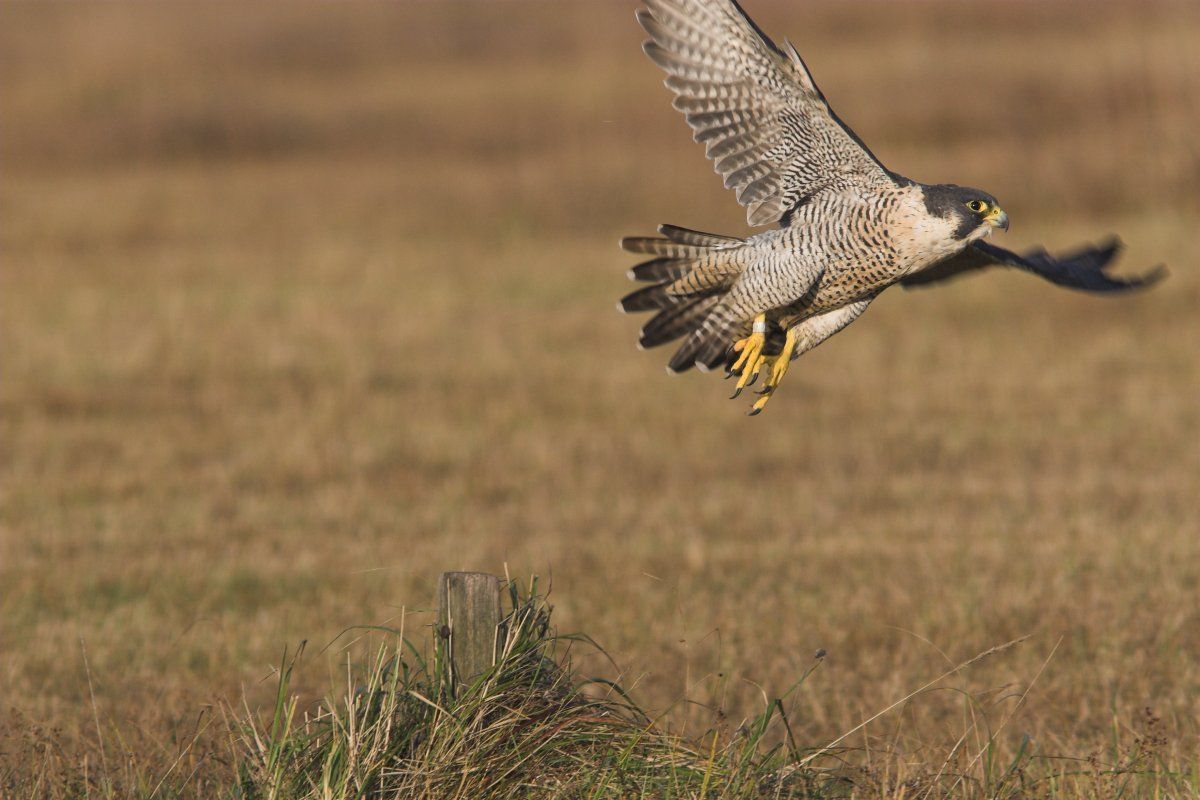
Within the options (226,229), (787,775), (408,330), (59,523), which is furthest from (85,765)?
(226,229)

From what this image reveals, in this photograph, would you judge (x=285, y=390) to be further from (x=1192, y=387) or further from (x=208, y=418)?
(x=1192, y=387)

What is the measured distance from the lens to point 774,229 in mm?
5539

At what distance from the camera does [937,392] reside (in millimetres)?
14492

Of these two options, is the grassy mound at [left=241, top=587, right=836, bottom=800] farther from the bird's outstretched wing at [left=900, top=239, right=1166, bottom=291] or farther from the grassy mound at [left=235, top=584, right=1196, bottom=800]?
the bird's outstretched wing at [left=900, top=239, right=1166, bottom=291]

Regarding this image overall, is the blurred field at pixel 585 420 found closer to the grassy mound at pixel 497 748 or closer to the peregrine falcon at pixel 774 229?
the grassy mound at pixel 497 748

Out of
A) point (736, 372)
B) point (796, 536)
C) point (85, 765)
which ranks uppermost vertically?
point (736, 372)

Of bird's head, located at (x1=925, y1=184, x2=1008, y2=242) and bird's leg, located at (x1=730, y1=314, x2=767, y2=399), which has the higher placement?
bird's head, located at (x1=925, y1=184, x2=1008, y2=242)

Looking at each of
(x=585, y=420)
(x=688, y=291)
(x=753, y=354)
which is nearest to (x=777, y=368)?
(x=753, y=354)

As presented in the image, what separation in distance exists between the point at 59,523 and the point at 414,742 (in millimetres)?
6660

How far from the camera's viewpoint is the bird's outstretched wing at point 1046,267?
5.78m

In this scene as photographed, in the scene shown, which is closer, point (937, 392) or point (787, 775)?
point (787, 775)

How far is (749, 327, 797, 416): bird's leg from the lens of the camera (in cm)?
→ 520

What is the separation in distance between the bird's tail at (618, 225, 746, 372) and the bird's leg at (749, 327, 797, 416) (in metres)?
0.17

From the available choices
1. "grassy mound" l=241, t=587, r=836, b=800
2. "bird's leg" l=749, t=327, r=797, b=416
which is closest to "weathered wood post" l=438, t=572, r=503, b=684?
"grassy mound" l=241, t=587, r=836, b=800
